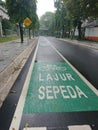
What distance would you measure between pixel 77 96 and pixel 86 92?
55 cm

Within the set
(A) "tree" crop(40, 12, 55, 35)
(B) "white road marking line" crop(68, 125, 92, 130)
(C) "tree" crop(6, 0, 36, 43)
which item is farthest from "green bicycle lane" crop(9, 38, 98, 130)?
(A) "tree" crop(40, 12, 55, 35)

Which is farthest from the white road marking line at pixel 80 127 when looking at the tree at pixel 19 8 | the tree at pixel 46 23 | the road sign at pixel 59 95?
the tree at pixel 46 23

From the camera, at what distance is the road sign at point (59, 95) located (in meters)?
5.52

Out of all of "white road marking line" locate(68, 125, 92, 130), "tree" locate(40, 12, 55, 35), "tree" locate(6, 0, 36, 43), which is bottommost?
"tree" locate(40, 12, 55, 35)

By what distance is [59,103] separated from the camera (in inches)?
229

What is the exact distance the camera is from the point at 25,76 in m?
9.50

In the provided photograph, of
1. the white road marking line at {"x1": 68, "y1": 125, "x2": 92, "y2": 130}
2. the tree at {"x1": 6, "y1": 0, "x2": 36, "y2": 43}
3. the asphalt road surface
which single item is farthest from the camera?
the tree at {"x1": 6, "y1": 0, "x2": 36, "y2": 43}

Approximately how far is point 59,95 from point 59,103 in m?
0.69

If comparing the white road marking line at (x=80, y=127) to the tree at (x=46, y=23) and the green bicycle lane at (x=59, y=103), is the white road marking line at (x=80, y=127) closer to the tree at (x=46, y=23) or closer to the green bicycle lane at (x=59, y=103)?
the green bicycle lane at (x=59, y=103)

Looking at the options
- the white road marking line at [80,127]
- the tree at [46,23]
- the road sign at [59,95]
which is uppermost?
the white road marking line at [80,127]

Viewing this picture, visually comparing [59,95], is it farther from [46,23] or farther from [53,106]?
[46,23]

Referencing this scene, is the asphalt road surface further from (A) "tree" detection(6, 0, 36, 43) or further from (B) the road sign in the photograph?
(A) "tree" detection(6, 0, 36, 43)

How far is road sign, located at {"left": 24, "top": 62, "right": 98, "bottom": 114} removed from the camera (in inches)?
217

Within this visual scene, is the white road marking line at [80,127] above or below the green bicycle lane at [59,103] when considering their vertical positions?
above
